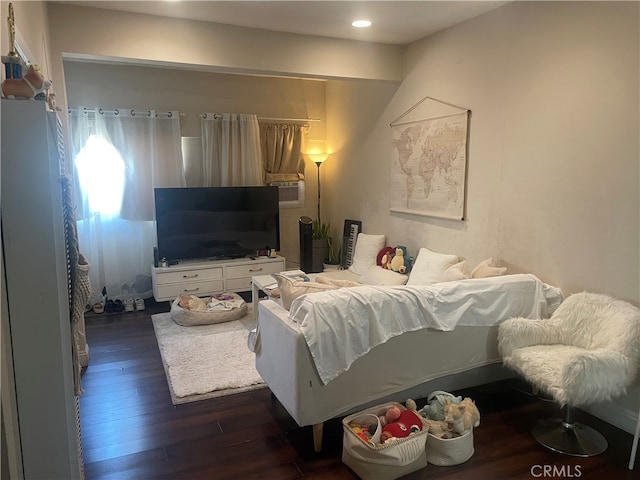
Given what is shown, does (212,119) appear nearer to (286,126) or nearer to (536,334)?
(286,126)

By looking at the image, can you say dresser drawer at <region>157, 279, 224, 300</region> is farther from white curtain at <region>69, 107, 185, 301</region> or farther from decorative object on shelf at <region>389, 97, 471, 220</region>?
decorative object on shelf at <region>389, 97, 471, 220</region>

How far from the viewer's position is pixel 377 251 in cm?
468

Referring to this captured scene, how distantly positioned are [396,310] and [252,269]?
2.99 meters

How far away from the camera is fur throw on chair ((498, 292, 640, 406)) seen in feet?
7.21

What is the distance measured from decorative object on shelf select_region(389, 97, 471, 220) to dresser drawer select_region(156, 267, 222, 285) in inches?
81.4

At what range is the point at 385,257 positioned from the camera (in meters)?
4.37

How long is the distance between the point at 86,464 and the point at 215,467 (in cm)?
66

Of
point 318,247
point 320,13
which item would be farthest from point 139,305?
point 320,13

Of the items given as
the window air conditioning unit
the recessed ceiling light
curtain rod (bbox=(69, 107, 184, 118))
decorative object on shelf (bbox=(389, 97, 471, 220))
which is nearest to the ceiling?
the recessed ceiling light


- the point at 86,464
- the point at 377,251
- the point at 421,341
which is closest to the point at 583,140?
the point at 421,341

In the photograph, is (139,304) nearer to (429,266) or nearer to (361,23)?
(429,266)

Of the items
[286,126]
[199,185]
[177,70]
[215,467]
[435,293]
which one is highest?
[177,70]

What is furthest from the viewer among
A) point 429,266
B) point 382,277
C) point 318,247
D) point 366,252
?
point 318,247

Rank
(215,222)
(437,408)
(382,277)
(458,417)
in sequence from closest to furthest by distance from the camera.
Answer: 1. (458,417)
2. (437,408)
3. (382,277)
4. (215,222)
